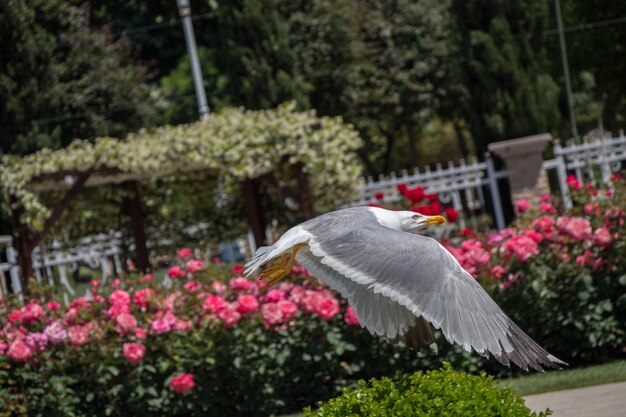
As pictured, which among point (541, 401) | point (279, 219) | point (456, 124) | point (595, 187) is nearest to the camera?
point (541, 401)

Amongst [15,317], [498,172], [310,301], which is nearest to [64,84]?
[498,172]

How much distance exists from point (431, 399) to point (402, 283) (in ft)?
1.75

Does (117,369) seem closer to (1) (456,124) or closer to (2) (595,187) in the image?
(2) (595,187)

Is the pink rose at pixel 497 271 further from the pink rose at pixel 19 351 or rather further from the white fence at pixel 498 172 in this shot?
the white fence at pixel 498 172

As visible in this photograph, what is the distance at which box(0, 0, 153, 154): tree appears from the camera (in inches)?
773

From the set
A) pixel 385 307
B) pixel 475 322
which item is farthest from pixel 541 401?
pixel 475 322

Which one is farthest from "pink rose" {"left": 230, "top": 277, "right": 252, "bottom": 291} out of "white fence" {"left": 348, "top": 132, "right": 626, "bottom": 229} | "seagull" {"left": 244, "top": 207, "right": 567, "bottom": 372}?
"white fence" {"left": 348, "top": 132, "right": 626, "bottom": 229}

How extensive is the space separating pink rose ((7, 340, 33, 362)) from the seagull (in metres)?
3.45

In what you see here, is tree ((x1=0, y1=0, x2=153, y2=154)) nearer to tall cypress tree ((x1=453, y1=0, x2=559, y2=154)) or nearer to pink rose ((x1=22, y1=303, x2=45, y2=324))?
tall cypress tree ((x1=453, y1=0, x2=559, y2=154))

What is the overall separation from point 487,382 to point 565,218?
13.9 ft

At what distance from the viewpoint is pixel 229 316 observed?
8789mm

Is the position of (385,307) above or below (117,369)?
above

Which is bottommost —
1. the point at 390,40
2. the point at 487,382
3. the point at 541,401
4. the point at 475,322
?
the point at 541,401

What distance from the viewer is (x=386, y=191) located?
1723 cm
